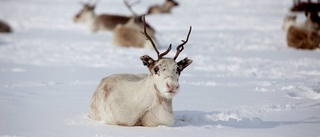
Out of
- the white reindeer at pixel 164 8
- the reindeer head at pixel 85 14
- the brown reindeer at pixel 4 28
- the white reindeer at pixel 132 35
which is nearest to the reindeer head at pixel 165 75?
the white reindeer at pixel 132 35

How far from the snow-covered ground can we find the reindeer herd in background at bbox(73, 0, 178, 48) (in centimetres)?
54

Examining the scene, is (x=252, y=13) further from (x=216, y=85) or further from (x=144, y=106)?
(x=144, y=106)

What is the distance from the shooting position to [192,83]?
9398 millimetres

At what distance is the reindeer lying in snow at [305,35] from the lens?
14.2 metres

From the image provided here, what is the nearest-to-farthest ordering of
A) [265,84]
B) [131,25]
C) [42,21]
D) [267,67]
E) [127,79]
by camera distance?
[127,79], [265,84], [267,67], [131,25], [42,21]

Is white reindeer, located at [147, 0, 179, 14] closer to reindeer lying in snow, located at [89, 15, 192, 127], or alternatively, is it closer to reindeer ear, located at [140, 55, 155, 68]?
reindeer lying in snow, located at [89, 15, 192, 127]

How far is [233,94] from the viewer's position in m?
8.21

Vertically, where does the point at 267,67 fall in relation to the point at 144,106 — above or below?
below

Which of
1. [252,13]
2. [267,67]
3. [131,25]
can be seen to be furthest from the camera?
[252,13]

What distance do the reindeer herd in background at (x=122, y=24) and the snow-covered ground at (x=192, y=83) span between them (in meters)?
0.54

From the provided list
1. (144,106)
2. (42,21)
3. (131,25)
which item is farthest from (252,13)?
(144,106)

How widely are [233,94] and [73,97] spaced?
221cm

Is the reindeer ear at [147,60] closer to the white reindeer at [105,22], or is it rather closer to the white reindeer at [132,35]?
the white reindeer at [132,35]

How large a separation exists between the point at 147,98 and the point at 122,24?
Answer: 16.2 meters
